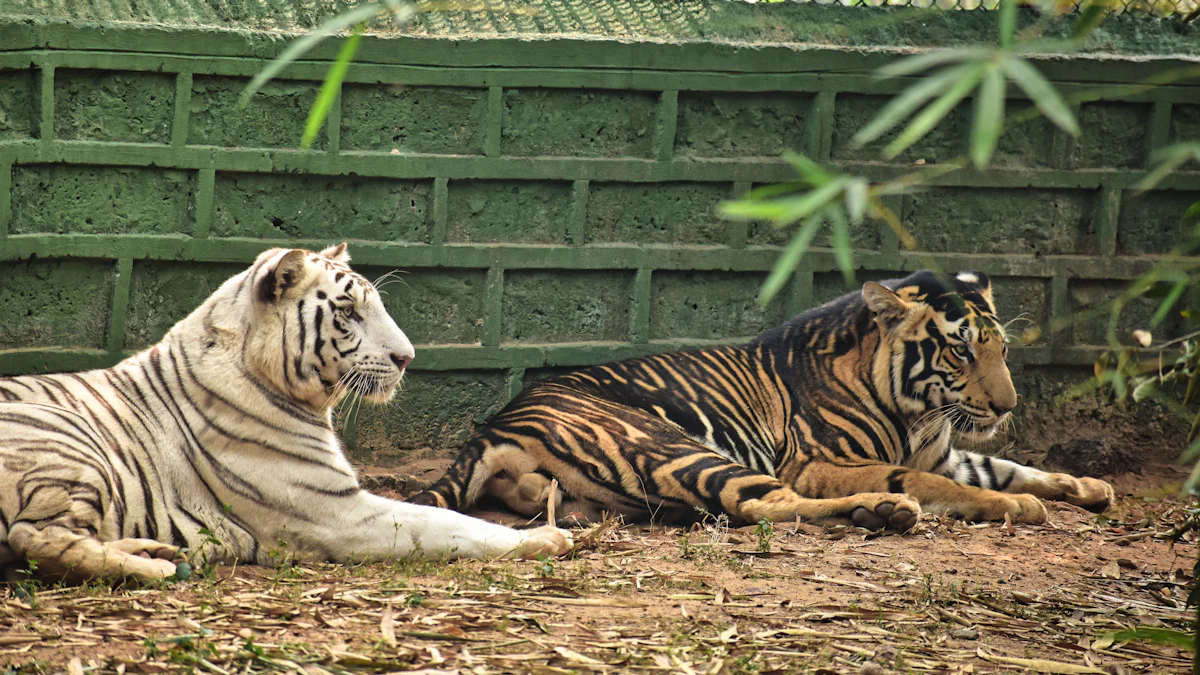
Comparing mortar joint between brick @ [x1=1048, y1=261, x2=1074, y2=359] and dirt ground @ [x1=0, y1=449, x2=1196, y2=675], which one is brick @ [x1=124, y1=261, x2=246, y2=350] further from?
mortar joint between brick @ [x1=1048, y1=261, x2=1074, y2=359]

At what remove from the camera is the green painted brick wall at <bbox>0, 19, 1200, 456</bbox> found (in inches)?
195

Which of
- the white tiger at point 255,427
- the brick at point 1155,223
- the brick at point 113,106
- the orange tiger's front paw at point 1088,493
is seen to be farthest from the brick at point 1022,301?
the brick at point 113,106

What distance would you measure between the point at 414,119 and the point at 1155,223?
3.90 meters

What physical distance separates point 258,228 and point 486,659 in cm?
292

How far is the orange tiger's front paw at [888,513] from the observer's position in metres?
4.55

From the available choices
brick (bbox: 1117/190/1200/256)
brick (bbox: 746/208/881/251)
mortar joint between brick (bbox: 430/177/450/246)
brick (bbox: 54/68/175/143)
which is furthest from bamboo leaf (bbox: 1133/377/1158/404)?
brick (bbox: 54/68/175/143)

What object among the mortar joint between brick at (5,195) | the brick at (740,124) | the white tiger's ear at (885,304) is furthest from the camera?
the brick at (740,124)

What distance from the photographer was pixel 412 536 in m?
3.89

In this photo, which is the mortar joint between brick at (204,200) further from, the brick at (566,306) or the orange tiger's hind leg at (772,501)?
the orange tiger's hind leg at (772,501)

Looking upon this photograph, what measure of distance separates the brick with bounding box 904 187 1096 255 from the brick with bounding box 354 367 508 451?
2.31 m

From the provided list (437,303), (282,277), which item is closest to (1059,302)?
(437,303)

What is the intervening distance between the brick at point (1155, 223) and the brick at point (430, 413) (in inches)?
133

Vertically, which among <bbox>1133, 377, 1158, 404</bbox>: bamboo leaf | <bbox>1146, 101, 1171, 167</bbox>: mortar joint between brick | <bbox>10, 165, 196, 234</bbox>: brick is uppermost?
<bbox>1146, 101, 1171, 167</bbox>: mortar joint between brick

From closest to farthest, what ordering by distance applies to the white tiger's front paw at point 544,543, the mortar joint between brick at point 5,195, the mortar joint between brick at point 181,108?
the white tiger's front paw at point 544,543 < the mortar joint between brick at point 5,195 < the mortar joint between brick at point 181,108
